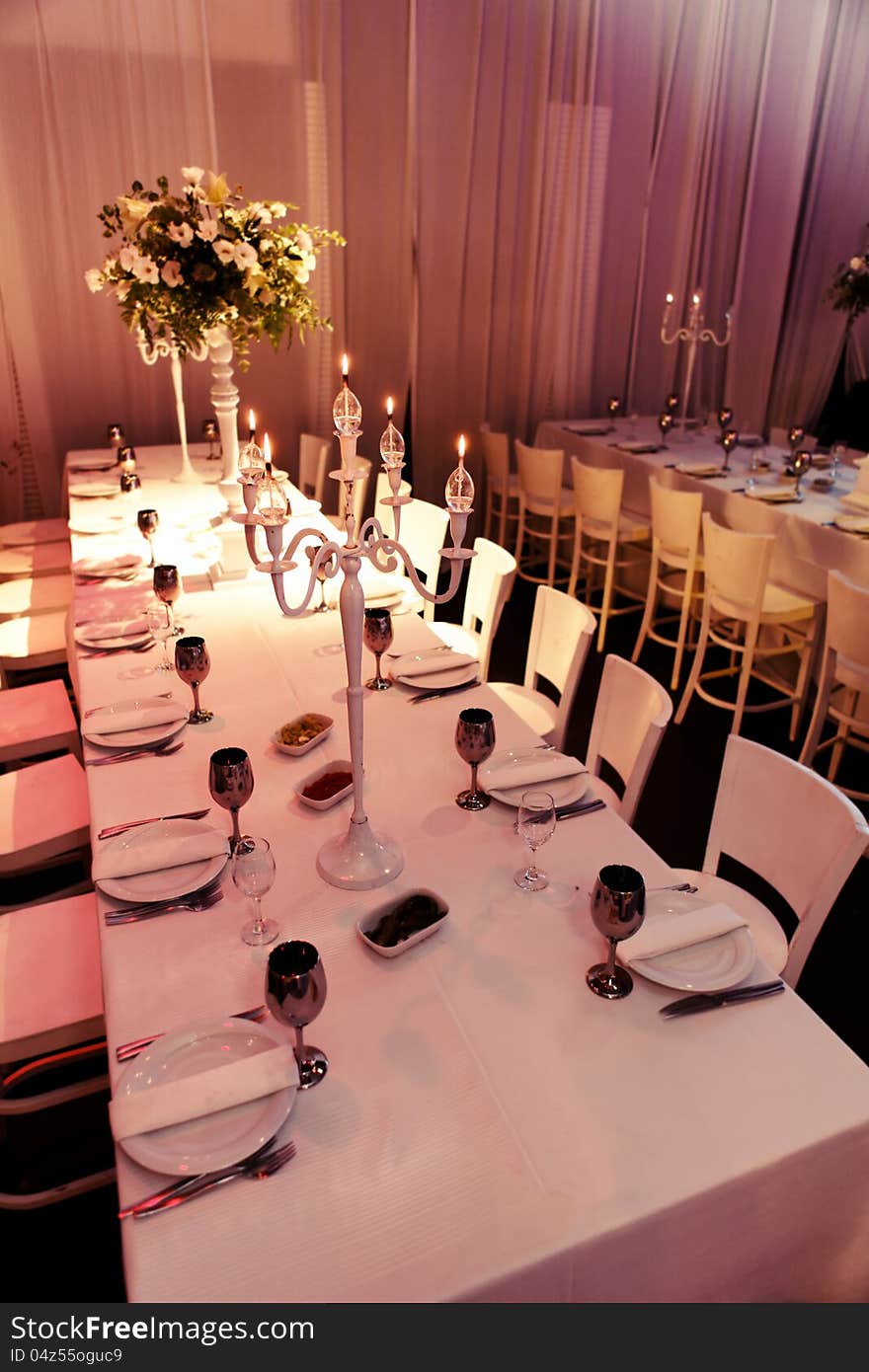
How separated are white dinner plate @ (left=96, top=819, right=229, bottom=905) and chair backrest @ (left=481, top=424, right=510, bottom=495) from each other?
12.3ft

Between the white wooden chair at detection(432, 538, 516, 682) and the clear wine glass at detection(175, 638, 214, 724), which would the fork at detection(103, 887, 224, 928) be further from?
the white wooden chair at detection(432, 538, 516, 682)

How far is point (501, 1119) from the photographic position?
1.08 m

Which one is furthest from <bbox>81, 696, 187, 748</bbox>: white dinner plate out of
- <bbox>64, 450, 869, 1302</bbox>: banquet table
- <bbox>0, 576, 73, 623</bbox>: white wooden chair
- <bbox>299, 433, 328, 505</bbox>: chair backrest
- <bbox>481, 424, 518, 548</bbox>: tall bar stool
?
<bbox>481, 424, 518, 548</bbox>: tall bar stool

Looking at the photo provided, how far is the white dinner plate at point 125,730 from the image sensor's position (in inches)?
74.1

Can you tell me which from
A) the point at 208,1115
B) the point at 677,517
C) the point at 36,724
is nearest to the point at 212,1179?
the point at 208,1115

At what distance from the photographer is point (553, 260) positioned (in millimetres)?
5305

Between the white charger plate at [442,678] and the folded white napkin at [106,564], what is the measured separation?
1.19 meters

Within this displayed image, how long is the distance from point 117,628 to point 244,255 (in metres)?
1.26

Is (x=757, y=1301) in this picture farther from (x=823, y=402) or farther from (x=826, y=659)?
(x=823, y=402)

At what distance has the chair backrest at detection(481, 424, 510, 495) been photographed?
4938 millimetres

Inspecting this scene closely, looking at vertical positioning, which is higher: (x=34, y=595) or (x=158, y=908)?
(x=158, y=908)

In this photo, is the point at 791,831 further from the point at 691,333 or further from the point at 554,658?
the point at 691,333

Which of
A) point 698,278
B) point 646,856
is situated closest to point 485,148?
point 698,278

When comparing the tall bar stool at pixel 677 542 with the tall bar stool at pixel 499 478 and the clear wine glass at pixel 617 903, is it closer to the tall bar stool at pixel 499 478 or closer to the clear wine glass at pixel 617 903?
the tall bar stool at pixel 499 478
